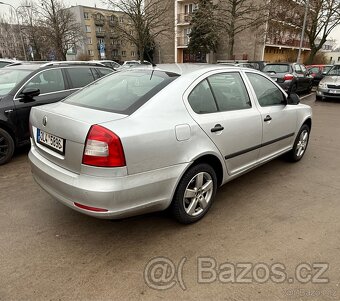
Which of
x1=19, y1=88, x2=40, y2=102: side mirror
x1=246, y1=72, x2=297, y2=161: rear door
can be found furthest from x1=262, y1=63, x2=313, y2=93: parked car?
x1=19, y1=88, x2=40, y2=102: side mirror

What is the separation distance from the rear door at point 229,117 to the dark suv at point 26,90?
3.26 m

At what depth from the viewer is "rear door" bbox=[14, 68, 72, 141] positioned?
4.66m

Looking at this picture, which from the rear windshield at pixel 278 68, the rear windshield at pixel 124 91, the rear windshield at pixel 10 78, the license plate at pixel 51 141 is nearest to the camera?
the license plate at pixel 51 141

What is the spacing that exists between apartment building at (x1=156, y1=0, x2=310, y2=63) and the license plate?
24807 mm

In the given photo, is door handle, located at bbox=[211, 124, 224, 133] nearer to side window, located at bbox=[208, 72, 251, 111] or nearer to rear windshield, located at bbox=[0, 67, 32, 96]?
side window, located at bbox=[208, 72, 251, 111]

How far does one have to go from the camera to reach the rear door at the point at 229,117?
2787mm

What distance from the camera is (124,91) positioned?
284 centimetres

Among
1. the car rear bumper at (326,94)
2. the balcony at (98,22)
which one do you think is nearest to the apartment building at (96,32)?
the balcony at (98,22)

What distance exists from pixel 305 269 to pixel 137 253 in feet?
4.74

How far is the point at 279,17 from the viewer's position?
2416 centimetres

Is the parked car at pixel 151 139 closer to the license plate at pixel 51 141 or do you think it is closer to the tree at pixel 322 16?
the license plate at pixel 51 141

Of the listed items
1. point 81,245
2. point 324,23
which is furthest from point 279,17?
point 81,245

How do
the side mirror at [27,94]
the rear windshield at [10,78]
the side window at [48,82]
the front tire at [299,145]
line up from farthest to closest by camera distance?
1. the side window at [48,82]
2. the rear windshield at [10,78]
3. the side mirror at [27,94]
4. the front tire at [299,145]

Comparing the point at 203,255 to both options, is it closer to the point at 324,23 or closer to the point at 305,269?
the point at 305,269
